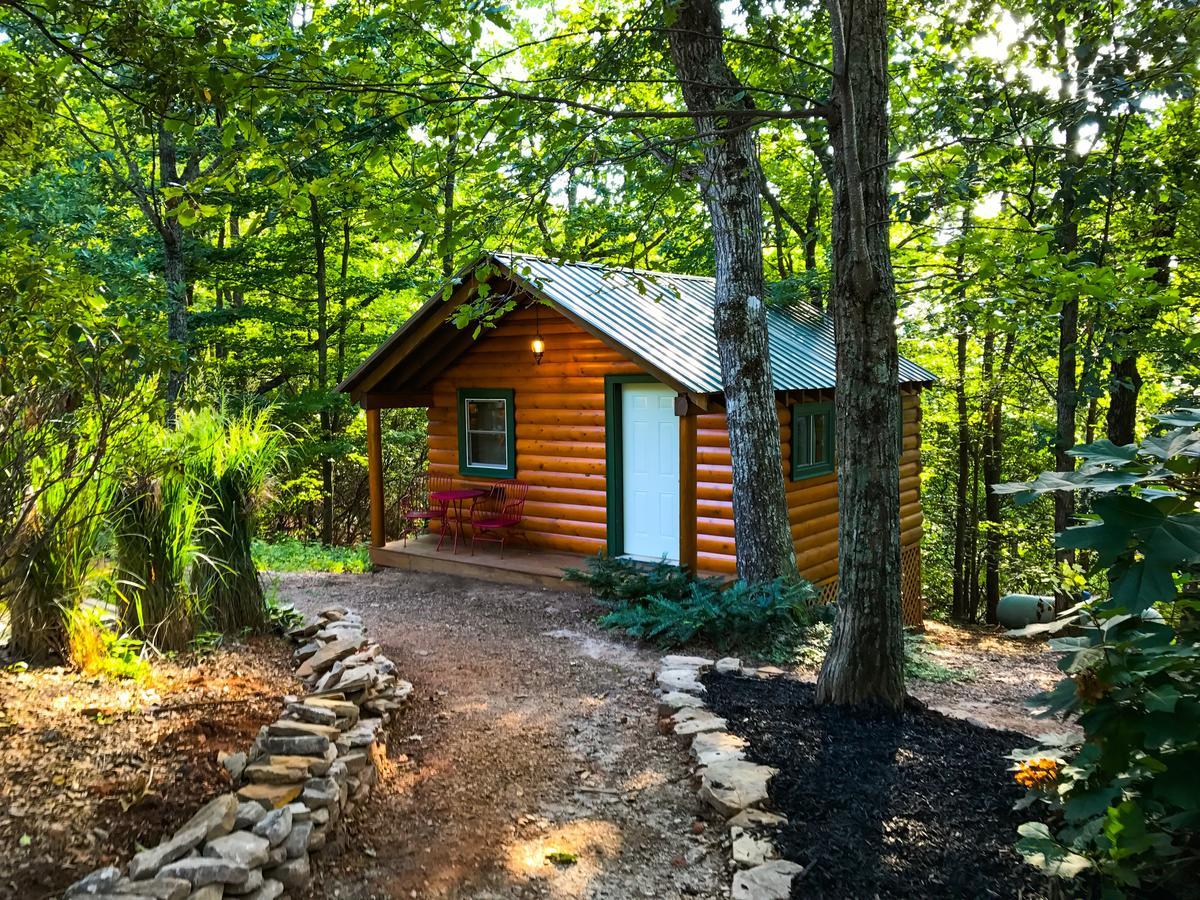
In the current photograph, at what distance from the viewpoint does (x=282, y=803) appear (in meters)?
3.19

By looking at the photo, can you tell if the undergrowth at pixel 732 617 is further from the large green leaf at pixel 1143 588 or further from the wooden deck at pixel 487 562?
the large green leaf at pixel 1143 588

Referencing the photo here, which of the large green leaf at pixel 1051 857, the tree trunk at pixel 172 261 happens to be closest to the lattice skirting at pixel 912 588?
the large green leaf at pixel 1051 857

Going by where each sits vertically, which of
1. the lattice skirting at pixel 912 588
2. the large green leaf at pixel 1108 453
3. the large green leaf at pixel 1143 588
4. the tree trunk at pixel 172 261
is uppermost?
the tree trunk at pixel 172 261

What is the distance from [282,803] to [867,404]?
3.31 metres

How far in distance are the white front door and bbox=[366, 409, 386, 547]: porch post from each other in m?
3.44

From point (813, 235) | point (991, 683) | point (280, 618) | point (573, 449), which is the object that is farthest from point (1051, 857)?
Answer: point (813, 235)

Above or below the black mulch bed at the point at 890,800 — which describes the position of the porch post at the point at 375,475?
above

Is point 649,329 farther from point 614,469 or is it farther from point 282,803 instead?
point 282,803

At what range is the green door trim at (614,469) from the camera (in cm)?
970

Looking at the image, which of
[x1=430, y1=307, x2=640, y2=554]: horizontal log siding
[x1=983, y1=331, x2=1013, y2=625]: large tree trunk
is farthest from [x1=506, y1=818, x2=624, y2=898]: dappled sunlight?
[x1=983, y1=331, x2=1013, y2=625]: large tree trunk

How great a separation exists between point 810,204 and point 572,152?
14.2 metres

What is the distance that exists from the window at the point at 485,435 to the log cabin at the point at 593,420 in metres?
0.02

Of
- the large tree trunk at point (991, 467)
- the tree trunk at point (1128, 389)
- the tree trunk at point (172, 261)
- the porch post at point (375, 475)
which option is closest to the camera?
the tree trunk at point (1128, 389)

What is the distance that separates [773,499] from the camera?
7461 mm
